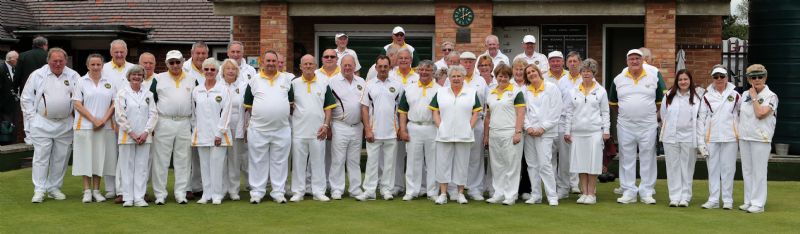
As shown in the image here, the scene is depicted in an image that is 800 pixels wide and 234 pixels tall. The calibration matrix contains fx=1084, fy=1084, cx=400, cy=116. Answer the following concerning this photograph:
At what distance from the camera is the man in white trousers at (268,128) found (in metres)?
11.4

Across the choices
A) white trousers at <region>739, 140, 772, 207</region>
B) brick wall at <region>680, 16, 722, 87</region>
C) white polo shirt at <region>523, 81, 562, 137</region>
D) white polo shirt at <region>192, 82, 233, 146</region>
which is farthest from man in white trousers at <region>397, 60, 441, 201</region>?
brick wall at <region>680, 16, 722, 87</region>

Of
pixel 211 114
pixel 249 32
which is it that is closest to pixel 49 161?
pixel 211 114

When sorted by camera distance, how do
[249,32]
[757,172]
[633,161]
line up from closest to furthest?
1. [757,172]
2. [633,161]
3. [249,32]

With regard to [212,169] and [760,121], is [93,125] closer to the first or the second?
[212,169]

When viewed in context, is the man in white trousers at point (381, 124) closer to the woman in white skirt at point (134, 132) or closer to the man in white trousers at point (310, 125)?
the man in white trousers at point (310, 125)

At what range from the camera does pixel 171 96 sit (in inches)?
444

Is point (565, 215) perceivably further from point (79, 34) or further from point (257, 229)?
point (79, 34)

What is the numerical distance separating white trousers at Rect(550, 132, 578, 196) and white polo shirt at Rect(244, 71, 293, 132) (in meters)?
3.05

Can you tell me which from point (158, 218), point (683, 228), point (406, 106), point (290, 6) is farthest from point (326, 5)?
point (683, 228)

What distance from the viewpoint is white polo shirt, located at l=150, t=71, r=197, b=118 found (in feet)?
37.1

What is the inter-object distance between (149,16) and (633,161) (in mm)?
16162

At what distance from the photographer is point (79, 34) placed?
2356 cm

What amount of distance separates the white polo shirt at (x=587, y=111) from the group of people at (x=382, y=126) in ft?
0.05

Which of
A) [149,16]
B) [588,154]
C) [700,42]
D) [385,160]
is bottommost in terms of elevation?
[385,160]
